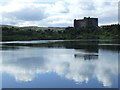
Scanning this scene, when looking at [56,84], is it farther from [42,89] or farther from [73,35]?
[73,35]

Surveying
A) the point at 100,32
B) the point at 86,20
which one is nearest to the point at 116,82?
the point at 100,32

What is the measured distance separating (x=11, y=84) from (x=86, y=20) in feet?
614

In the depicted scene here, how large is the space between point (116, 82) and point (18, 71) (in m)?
9.26

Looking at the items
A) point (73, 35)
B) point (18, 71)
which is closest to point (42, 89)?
point (18, 71)

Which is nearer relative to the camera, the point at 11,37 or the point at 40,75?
the point at 40,75

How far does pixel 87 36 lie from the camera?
146 meters

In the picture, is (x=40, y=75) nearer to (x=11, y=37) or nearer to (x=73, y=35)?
(x=11, y=37)

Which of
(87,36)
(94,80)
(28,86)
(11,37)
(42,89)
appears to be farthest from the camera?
(87,36)

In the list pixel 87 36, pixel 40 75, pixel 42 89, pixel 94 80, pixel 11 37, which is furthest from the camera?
pixel 87 36

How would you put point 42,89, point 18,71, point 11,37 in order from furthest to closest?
point 11,37 < point 18,71 < point 42,89

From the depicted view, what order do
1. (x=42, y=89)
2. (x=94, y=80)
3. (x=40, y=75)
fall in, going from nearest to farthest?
(x=42, y=89), (x=94, y=80), (x=40, y=75)

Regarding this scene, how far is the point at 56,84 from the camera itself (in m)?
Result: 14.6

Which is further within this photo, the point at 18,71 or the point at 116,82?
the point at 18,71

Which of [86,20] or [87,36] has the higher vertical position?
[86,20]
